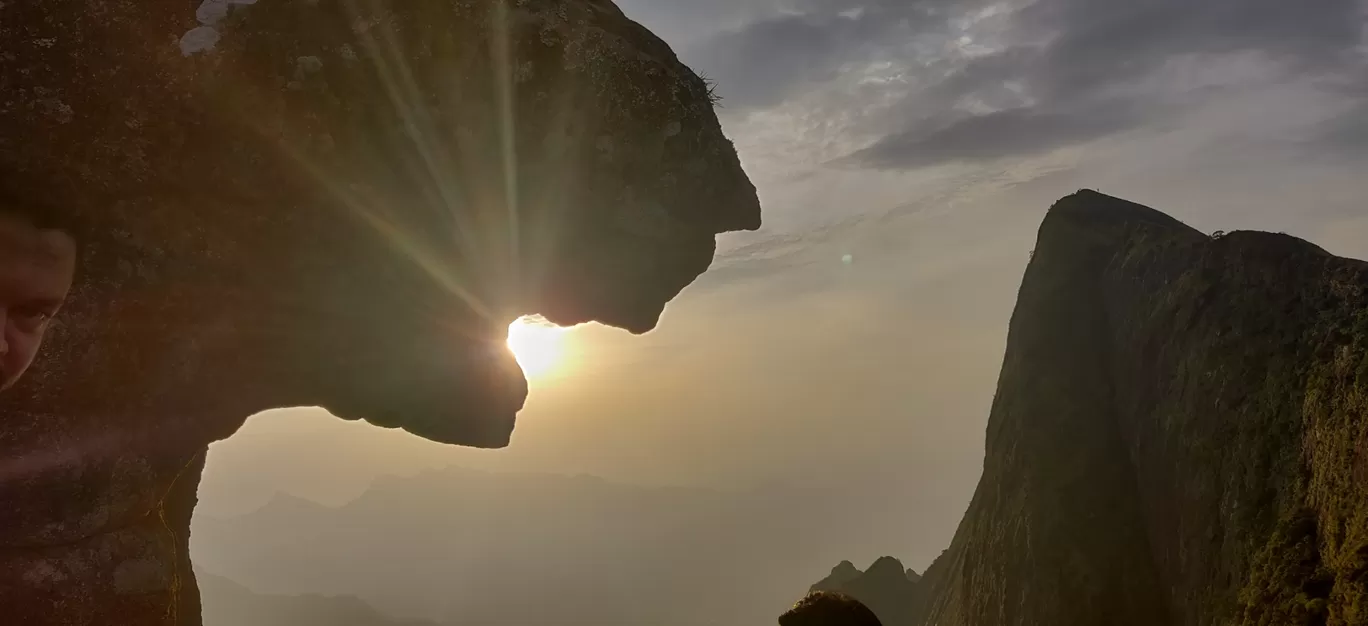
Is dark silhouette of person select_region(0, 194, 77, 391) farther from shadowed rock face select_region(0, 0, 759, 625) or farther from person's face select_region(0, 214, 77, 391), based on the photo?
shadowed rock face select_region(0, 0, 759, 625)

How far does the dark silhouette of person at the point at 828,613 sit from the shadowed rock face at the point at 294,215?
11.6m

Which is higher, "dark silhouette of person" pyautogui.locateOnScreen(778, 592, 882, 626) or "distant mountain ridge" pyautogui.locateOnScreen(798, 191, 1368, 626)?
"distant mountain ridge" pyautogui.locateOnScreen(798, 191, 1368, 626)

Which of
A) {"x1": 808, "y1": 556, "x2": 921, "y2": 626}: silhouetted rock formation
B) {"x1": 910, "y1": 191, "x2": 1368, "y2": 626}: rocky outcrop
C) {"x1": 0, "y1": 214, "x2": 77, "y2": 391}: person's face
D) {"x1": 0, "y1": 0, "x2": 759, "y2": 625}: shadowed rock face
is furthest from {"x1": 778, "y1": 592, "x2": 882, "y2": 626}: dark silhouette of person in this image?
{"x1": 808, "y1": 556, "x2": 921, "y2": 626}: silhouetted rock formation

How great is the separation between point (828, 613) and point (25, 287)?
18556 millimetres

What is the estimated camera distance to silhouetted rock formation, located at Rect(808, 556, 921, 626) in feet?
182

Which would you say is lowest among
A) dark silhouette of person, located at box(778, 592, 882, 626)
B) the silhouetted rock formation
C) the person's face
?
the silhouetted rock formation

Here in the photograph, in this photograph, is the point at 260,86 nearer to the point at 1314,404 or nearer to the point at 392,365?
the point at 392,365

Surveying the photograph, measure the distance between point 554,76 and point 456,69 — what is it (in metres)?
2.67

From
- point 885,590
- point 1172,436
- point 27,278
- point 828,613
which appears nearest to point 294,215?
point 27,278

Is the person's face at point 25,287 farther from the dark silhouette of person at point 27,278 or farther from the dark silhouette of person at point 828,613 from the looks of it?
the dark silhouette of person at point 828,613

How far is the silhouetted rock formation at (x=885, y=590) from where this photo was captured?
55.6 metres

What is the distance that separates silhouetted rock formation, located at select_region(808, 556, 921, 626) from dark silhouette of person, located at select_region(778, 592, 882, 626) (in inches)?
1591

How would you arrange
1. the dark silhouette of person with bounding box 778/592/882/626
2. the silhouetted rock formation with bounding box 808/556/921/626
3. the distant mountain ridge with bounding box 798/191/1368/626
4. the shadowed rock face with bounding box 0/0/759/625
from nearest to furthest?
the distant mountain ridge with bounding box 798/191/1368/626 → the shadowed rock face with bounding box 0/0/759/625 → the dark silhouette of person with bounding box 778/592/882/626 → the silhouetted rock formation with bounding box 808/556/921/626

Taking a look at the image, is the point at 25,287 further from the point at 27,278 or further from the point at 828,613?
the point at 828,613
